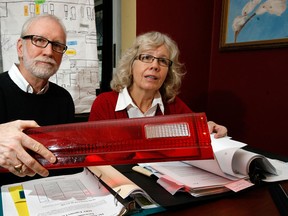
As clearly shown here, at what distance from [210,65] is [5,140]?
74.3 inches

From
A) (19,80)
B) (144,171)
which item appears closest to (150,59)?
(19,80)

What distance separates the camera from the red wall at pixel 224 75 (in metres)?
1.72

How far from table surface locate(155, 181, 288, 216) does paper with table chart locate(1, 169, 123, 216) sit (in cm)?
14

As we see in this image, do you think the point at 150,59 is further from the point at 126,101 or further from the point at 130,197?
the point at 130,197

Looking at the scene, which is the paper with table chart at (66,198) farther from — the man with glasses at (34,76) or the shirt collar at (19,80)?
the shirt collar at (19,80)

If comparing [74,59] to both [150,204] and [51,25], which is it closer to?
[51,25]

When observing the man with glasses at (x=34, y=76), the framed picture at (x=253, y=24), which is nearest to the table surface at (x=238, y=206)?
the man with glasses at (x=34, y=76)

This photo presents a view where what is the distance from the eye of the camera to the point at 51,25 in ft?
4.02

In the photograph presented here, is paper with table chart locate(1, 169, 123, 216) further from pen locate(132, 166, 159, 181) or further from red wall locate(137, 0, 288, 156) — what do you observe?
red wall locate(137, 0, 288, 156)

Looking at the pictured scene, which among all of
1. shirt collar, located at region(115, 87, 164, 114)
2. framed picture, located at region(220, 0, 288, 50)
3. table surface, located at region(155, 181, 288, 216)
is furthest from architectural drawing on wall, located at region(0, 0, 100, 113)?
table surface, located at region(155, 181, 288, 216)

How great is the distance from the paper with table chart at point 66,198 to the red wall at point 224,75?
1312 mm

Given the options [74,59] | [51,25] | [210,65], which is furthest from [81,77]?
[210,65]

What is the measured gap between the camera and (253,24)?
5.92 feet

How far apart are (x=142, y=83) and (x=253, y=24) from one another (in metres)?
0.98
